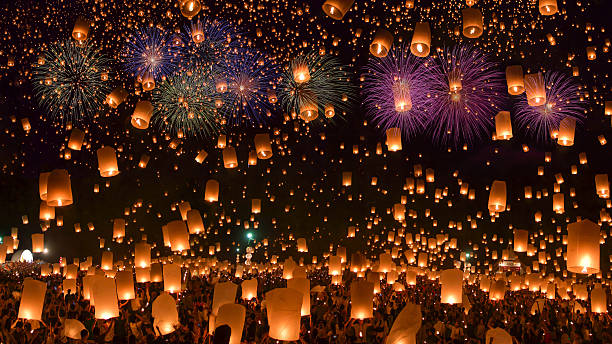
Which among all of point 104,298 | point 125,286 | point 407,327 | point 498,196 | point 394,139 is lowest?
point 407,327

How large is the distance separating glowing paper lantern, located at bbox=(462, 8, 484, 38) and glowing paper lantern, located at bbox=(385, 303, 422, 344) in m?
3.55

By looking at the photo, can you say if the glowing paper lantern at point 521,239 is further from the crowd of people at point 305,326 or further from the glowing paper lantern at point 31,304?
the glowing paper lantern at point 31,304

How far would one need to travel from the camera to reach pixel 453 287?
7.71 m

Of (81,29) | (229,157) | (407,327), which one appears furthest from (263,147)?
(407,327)

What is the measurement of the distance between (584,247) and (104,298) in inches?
206

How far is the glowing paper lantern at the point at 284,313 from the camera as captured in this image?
4.73 meters

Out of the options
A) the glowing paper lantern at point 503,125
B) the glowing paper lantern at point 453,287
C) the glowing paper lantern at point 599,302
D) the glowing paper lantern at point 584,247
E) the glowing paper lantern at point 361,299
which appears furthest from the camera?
the glowing paper lantern at point 599,302

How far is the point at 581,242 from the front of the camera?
4402 millimetres

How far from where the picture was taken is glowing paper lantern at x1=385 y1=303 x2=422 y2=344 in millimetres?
4700

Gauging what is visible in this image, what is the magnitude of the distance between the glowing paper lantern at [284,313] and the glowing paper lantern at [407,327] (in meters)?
0.88

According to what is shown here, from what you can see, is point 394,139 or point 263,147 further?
point 394,139

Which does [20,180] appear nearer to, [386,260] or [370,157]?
[370,157]

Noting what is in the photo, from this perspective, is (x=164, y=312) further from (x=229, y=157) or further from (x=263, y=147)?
(x=229, y=157)

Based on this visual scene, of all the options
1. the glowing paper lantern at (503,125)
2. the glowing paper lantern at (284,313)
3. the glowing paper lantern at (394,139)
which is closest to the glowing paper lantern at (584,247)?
the glowing paper lantern at (284,313)
